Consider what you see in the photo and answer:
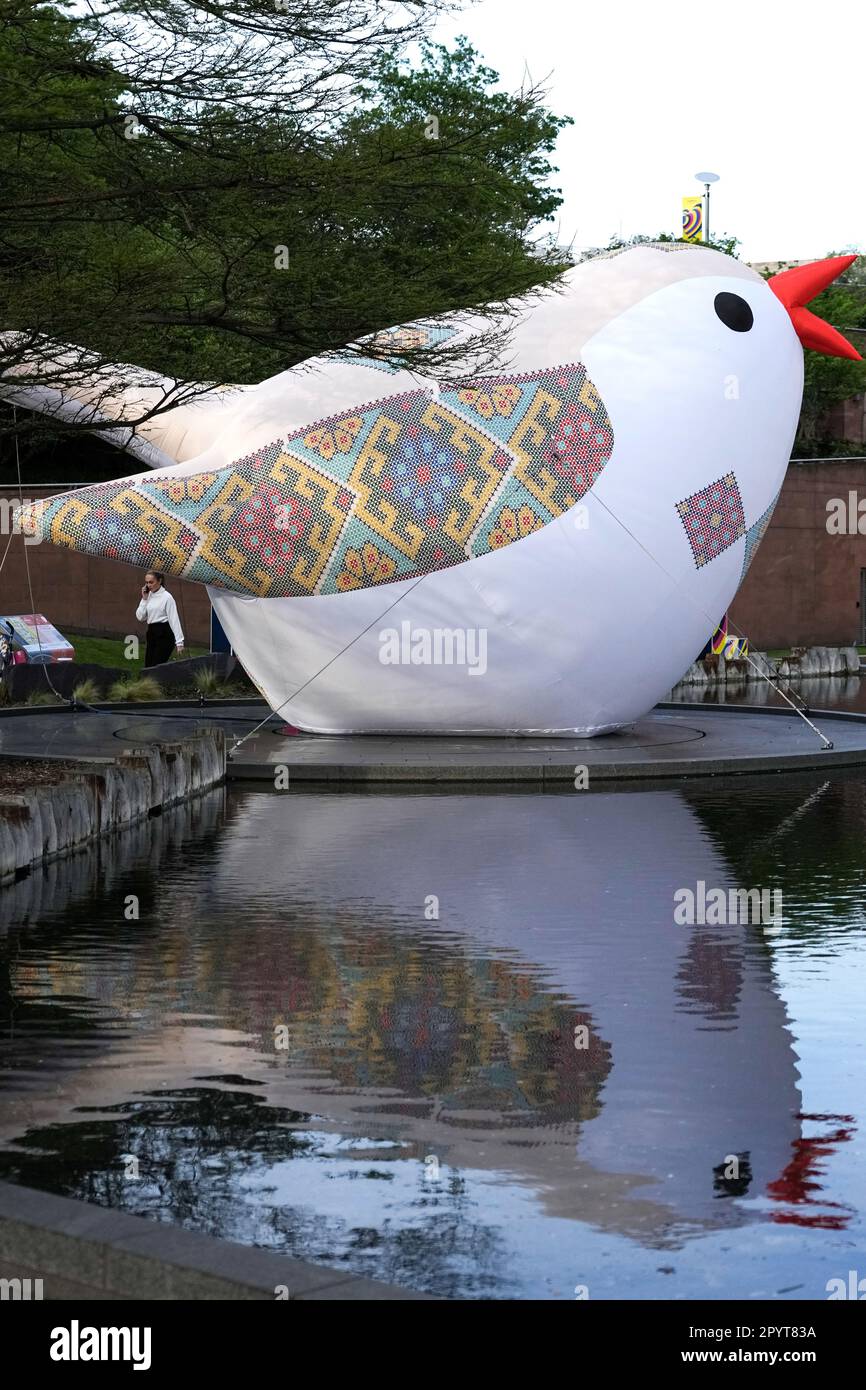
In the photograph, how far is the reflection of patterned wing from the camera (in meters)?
19.4

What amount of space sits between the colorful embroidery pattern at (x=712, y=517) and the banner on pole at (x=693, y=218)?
4357cm

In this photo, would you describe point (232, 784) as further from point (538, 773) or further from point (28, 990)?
point (28, 990)

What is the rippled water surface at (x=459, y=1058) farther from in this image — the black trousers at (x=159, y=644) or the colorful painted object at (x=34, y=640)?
the colorful painted object at (x=34, y=640)

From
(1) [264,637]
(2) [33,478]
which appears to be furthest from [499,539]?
(2) [33,478]

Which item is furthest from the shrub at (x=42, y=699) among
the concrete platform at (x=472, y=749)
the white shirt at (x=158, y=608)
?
the white shirt at (x=158, y=608)

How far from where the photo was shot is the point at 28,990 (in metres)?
9.33

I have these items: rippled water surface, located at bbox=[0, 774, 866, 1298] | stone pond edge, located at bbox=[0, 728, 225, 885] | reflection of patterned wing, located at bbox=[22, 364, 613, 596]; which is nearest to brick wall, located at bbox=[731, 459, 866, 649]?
reflection of patterned wing, located at bbox=[22, 364, 613, 596]

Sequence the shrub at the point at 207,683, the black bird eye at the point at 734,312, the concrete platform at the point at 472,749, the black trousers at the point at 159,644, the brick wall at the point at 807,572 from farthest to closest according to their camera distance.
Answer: the brick wall at the point at 807,572, the black trousers at the point at 159,644, the shrub at the point at 207,683, the black bird eye at the point at 734,312, the concrete platform at the point at 472,749

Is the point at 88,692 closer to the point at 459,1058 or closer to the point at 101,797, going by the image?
the point at 101,797

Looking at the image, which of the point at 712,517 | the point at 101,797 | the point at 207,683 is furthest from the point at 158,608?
the point at 101,797

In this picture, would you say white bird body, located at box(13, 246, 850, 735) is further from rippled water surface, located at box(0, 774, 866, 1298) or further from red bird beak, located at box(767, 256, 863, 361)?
rippled water surface, located at box(0, 774, 866, 1298)

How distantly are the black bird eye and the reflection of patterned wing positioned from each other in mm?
2058

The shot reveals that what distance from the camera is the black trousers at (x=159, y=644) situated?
2870cm

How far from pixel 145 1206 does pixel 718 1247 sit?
179 centimetres
